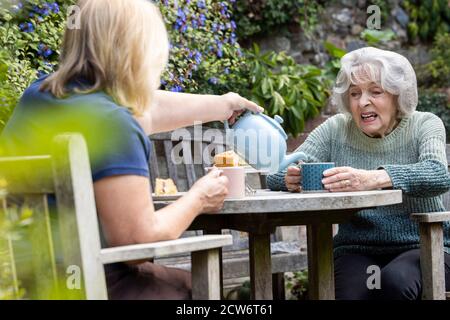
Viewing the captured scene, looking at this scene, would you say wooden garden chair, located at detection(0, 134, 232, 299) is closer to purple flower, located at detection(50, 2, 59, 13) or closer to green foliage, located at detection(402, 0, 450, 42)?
purple flower, located at detection(50, 2, 59, 13)

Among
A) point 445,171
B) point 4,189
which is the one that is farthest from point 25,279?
point 445,171

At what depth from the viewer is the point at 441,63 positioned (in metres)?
7.39

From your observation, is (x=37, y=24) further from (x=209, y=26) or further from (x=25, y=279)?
(x=25, y=279)

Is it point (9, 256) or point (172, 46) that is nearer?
point (9, 256)

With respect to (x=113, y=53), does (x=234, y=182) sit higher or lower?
lower

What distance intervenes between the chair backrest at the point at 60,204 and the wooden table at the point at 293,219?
0.63 metres

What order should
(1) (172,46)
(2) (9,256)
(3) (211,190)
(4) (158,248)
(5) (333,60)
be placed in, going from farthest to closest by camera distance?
(5) (333,60) < (1) (172,46) < (3) (211,190) < (4) (158,248) < (2) (9,256)

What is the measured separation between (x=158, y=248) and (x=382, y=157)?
1.45 metres

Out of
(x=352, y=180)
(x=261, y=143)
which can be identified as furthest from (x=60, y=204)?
(x=352, y=180)

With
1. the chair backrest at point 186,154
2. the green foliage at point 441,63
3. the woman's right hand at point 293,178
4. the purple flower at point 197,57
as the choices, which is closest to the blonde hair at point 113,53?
the woman's right hand at point 293,178

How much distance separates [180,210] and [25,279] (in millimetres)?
457

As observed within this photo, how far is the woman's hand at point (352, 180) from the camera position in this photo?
2.58 metres

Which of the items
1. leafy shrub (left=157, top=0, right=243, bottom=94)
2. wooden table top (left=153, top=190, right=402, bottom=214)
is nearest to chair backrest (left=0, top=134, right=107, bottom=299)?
wooden table top (left=153, top=190, right=402, bottom=214)

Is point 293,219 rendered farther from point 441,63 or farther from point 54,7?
point 441,63
